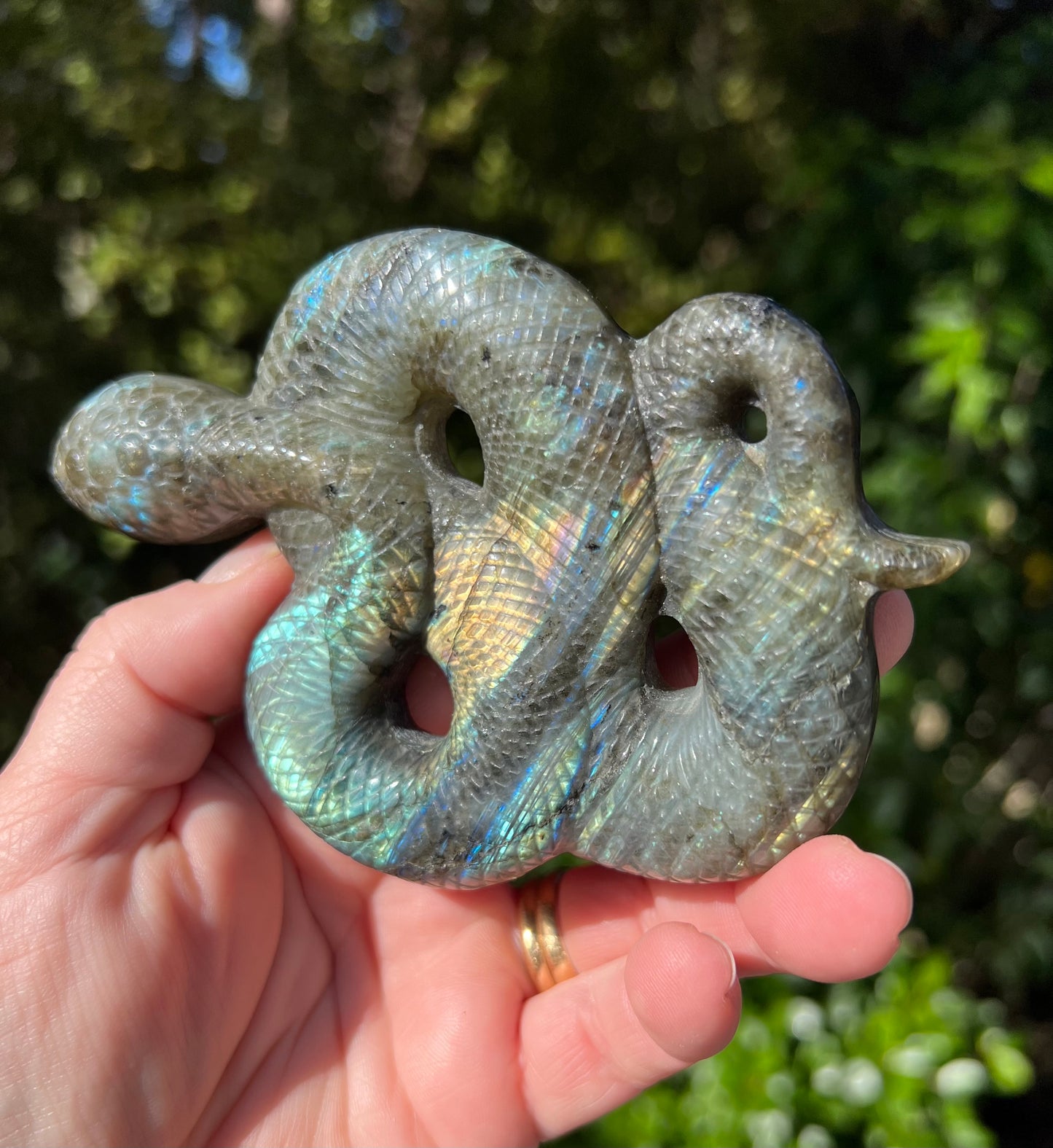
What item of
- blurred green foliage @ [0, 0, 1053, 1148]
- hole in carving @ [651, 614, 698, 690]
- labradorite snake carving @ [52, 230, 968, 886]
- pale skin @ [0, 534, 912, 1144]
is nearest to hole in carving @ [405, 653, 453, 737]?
pale skin @ [0, 534, 912, 1144]

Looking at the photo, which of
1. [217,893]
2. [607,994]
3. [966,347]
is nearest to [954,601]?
[966,347]

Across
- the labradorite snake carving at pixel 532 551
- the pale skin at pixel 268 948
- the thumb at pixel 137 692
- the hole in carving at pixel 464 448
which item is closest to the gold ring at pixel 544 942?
the pale skin at pixel 268 948

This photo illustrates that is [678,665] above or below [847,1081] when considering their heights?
above

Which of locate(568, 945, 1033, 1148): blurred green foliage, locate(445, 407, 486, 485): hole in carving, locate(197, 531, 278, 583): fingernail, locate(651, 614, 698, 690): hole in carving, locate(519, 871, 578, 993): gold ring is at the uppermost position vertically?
locate(197, 531, 278, 583): fingernail

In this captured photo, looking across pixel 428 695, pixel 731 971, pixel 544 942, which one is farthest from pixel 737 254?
pixel 731 971

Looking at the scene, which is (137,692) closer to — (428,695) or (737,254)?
(428,695)

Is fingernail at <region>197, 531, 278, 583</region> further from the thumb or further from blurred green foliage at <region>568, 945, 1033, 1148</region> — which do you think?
blurred green foliage at <region>568, 945, 1033, 1148</region>
